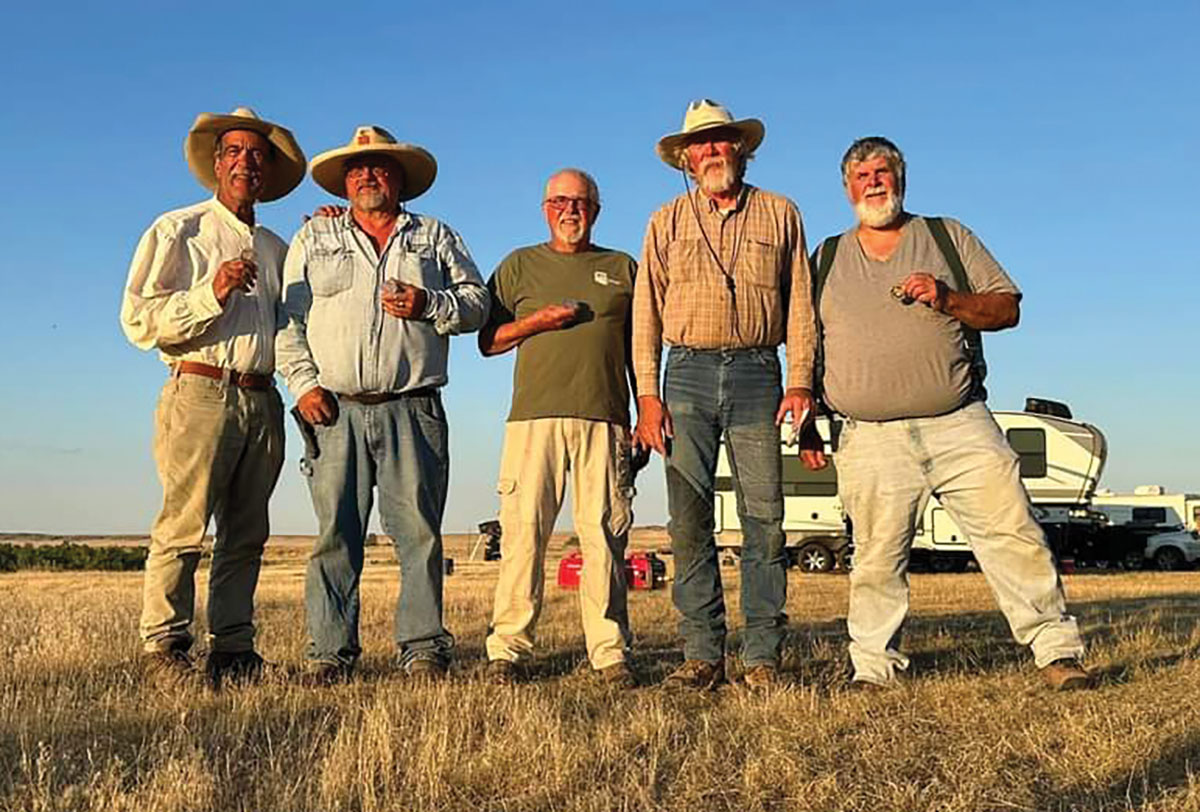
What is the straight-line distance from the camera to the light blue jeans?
5.36m

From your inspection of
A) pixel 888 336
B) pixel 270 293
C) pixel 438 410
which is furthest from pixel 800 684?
pixel 270 293

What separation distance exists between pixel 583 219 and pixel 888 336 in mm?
1616

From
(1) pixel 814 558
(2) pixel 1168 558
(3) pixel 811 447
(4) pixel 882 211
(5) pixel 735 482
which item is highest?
(4) pixel 882 211

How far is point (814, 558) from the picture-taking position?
1143 inches

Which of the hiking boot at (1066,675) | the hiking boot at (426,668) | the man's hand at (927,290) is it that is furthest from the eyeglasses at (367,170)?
the hiking boot at (1066,675)

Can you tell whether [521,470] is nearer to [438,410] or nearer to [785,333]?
[438,410]

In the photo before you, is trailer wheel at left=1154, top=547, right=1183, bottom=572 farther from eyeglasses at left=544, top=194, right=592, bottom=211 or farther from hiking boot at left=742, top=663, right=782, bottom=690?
eyeglasses at left=544, top=194, right=592, bottom=211

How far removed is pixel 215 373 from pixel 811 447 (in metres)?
2.84

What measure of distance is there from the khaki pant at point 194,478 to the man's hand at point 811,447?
8.37 ft

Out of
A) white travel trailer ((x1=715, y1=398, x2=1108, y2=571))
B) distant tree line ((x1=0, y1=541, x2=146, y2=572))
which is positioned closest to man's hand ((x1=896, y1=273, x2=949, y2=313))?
white travel trailer ((x1=715, y1=398, x2=1108, y2=571))

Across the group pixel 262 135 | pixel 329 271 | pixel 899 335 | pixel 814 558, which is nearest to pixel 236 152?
pixel 262 135

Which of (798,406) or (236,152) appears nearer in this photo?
(798,406)

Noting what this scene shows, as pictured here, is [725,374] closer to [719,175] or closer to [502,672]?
[719,175]

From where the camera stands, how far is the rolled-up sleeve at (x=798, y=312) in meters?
5.59
